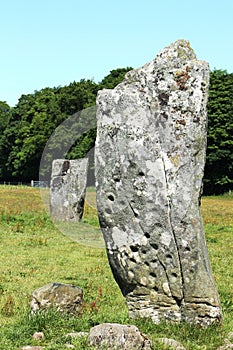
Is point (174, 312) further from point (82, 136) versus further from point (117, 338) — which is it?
point (82, 136)

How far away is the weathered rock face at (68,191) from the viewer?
21.5m

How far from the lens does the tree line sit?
60.5 meters

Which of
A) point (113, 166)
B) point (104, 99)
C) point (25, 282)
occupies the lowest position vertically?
point (25, 282)

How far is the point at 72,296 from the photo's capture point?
7.98 metres

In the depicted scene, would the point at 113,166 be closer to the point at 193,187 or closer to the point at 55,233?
the point at 193,187

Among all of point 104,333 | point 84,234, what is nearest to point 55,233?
point 84,234

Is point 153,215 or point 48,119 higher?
point 48,119

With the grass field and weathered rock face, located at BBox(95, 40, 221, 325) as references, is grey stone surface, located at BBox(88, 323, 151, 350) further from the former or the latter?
weathered rock face, located at BBox(95, 40, 221, 325)

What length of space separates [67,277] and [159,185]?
4.95 meters

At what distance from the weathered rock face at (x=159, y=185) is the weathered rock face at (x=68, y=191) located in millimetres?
13789

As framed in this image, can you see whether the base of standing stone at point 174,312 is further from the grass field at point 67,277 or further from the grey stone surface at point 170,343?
the grey stone surface at point 170,343

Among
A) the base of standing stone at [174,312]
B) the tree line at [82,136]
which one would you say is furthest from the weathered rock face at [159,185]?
the tree line at [82,136]

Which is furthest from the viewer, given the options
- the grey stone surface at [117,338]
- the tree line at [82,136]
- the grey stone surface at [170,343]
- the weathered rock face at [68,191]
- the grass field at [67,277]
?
the tree line at [82,136]

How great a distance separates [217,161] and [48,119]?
2241cm
